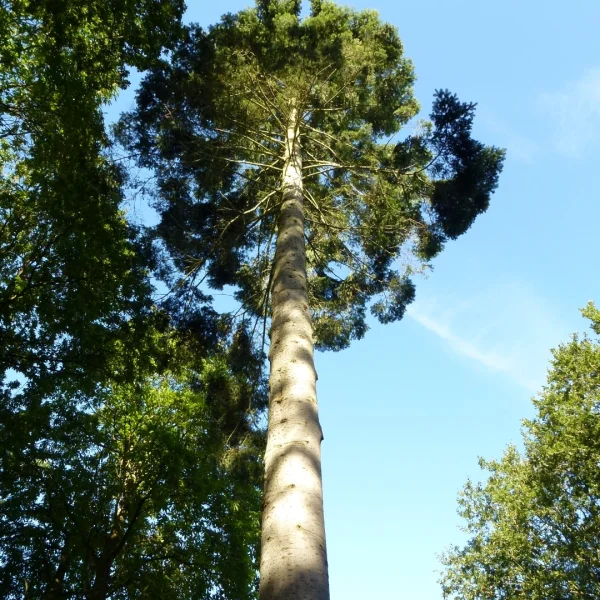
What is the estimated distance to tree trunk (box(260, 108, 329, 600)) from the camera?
3.17 m

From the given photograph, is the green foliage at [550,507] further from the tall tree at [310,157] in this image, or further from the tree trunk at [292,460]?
the tree trunk at [292,460]

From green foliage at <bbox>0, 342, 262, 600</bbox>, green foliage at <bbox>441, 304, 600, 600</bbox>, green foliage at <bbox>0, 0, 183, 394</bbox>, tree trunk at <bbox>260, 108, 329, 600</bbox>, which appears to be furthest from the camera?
green foliage at <bbox>441, 304, 600, 600</bbox>

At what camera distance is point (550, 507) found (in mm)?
17156

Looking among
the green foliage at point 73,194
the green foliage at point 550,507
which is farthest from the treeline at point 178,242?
the green foliage at point 550,507

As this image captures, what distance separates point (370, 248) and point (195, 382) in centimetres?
576

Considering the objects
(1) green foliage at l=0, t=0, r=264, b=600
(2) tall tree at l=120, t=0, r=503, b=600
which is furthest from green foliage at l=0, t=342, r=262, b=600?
(2) tall tree at l=120, t=0, r=503, b=600

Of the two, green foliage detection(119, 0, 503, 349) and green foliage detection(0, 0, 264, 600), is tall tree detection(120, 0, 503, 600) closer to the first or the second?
green foliage detection(119, 0, 503, 349)

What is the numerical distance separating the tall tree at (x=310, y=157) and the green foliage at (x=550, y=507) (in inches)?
367

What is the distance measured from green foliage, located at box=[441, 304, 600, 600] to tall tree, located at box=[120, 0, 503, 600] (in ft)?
30.5

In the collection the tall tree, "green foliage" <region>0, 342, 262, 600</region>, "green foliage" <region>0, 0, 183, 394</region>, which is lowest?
"green foliage" <region>0, 342, 262, 600</region>

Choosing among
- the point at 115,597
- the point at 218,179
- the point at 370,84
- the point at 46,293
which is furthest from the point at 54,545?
the point at 370,84

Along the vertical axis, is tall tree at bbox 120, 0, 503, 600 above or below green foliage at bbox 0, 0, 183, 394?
above

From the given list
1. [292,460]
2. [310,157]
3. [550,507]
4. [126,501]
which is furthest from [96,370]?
[550,507]

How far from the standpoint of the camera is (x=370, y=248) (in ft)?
38.2
